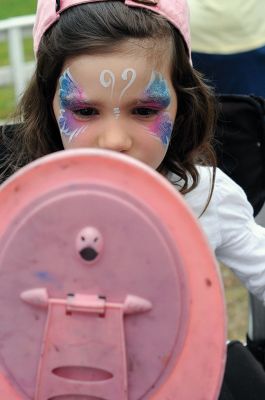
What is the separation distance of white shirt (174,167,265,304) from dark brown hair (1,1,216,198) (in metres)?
0.04

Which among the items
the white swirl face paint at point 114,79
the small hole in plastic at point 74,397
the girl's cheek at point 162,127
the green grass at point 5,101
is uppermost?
the white swirl face paint at point 114,79

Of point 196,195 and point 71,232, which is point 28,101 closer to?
point 196,195

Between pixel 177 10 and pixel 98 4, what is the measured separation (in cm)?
13

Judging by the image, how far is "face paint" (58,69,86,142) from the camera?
1039 mm

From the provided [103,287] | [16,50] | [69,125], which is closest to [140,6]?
[69,125]

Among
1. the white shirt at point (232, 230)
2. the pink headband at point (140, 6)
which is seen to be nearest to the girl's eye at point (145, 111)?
the pink headband at point (140, 6)

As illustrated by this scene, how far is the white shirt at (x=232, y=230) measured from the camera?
1.25m

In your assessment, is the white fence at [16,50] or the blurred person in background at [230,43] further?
the white fence at [16,50]

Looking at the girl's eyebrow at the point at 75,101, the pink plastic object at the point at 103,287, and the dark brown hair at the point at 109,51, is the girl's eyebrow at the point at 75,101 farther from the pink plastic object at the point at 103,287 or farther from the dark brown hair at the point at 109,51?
the pink plastic object at the point at 103,287

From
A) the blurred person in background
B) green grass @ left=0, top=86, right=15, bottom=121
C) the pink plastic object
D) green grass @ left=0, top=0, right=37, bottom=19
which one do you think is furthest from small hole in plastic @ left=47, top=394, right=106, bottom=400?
green grass @ left=0, top=0, right=37, bottom=19

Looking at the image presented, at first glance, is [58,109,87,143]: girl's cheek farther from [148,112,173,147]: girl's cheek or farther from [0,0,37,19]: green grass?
[0,0,37,19]: green grass

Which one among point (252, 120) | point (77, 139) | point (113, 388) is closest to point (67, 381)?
point (113, 388)

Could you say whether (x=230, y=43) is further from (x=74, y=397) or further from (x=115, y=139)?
(x=74, y=397)

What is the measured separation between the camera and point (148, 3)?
1.07 meters
